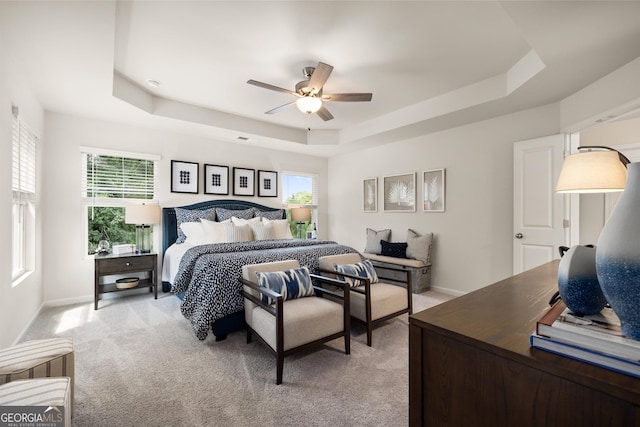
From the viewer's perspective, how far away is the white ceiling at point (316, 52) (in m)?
2.10

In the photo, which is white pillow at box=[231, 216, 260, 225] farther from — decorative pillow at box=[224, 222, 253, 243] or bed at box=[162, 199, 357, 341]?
bed at box=[162, 199, 357, 341]

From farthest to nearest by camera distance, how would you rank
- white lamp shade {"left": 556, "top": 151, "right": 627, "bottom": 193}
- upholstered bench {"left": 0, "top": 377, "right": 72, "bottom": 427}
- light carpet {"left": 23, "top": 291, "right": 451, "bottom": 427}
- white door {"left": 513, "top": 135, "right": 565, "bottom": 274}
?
white door {"left": 513, "top": 135, "right": 565, "bottom": 274} < light carpet {"left": 23, "top": 291, "right": 451, "bottom": 427} < white lamp shade {"left": 556, "top": 151, "right": 627, "bottom": 193} < upholstered bench {"left": 0, "top": 377, "right": 72, "bottom": 427}

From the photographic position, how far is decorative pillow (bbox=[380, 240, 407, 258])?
4727 millimetres

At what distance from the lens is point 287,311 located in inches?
90.9

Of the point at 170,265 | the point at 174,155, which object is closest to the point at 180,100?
the point at 174,155

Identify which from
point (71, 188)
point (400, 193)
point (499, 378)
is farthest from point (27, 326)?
point (400, 193)

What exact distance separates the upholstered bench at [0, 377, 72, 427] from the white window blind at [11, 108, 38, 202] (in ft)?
7.02

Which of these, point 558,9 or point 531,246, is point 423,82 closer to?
point 558,9

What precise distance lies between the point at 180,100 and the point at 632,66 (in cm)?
482

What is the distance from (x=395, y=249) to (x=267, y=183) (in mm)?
2684

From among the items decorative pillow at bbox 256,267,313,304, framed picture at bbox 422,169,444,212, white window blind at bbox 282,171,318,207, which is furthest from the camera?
white window blind at bbox 282,171,318,207

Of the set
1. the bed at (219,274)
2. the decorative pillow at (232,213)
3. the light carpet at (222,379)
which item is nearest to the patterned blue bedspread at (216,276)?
the bed at (219,274)

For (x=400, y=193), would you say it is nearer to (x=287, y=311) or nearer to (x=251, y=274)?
(x=251, y=274)

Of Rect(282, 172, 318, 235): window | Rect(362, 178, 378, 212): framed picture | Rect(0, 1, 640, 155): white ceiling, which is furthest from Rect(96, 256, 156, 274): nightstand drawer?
Rect(362, 178, 378, 212): framed picture
